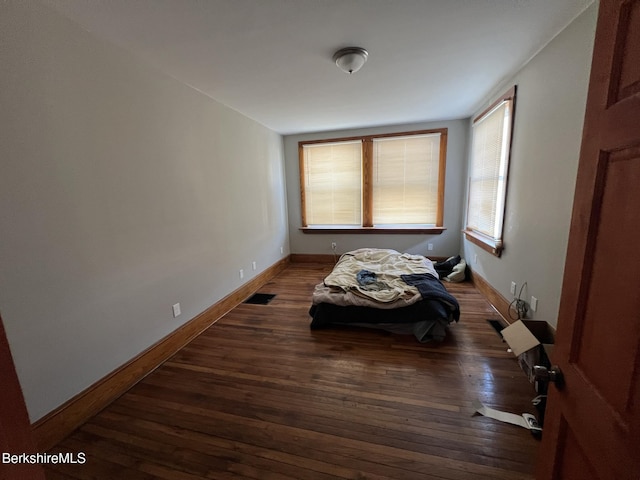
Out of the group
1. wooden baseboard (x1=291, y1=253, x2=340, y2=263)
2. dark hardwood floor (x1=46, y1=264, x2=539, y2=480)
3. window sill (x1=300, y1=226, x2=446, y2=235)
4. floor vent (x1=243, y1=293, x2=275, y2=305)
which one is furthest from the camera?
wooden baseboard (x1=291, y1=253, x2=340, y2=263)

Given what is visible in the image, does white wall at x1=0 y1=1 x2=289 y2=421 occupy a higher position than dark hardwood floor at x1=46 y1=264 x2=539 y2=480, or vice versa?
white wall at x1=0 y1=1 x2=289 y2=421

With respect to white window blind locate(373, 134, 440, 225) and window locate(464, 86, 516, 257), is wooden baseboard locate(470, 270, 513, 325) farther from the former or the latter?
white window blind locate(373, 134, 440, 225)

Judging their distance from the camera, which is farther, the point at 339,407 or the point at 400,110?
the point at 400,110

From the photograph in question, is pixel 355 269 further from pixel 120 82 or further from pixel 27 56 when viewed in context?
pixel 27 56

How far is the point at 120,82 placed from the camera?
1.89 metres

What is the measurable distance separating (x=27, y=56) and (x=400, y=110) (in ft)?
11.4

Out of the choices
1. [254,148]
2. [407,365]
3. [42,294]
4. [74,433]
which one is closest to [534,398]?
[407,365]

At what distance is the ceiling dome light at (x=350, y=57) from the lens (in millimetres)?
1977

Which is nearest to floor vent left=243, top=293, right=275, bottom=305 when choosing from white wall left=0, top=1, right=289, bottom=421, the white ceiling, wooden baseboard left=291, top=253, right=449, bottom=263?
white wall left=0, top=1, right=289, bottom=421

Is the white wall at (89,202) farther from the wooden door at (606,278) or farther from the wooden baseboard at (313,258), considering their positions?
the wooden baseboard at (313,258)

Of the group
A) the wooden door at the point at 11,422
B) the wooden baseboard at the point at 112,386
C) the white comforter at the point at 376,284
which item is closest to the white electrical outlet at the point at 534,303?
the white comforter at the point at 376,284

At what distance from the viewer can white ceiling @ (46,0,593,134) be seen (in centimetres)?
154

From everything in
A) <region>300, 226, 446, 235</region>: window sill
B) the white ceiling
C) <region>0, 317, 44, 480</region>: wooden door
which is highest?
the white ceiling

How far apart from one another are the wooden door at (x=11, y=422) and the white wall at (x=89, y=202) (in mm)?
1135
